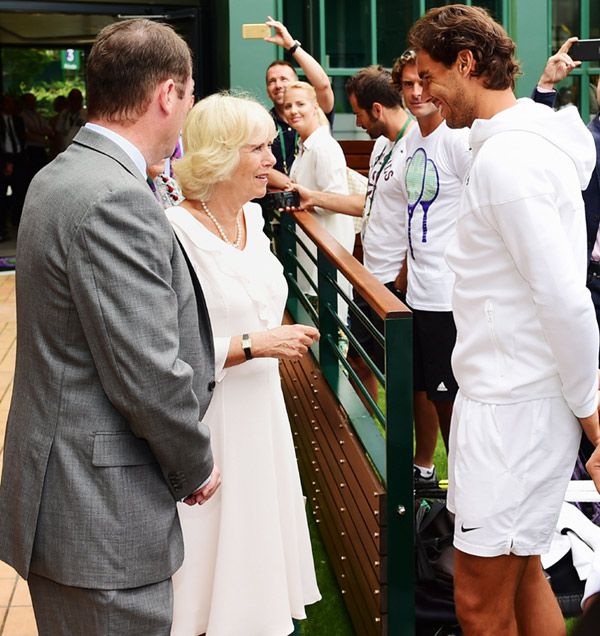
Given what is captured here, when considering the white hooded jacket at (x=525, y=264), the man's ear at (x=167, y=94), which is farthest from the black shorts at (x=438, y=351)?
the man's ear at (x=167, y=94)

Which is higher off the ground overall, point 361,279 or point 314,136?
point 314,136

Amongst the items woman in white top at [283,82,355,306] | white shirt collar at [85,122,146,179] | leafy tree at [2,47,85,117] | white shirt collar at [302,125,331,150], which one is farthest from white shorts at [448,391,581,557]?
leafy tree at [2,47,85,117]

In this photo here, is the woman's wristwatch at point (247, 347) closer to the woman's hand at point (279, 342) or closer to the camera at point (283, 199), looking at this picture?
the woman's hand at point (279, 342)

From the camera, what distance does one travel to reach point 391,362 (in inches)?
114

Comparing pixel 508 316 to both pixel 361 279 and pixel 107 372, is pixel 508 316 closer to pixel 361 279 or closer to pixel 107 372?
pixel 361 279

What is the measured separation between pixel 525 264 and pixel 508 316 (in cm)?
16

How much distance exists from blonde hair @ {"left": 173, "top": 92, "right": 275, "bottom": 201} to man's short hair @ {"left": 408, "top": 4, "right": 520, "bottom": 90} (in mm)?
652

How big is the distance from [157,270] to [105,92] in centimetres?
42

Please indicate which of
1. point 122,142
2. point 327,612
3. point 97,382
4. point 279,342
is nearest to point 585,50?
point 279,342

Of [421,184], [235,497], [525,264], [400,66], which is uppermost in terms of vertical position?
[400,66]

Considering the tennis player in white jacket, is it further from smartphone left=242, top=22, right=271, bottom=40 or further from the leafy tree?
the leafy tree

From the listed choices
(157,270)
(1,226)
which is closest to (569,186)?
(157,270)

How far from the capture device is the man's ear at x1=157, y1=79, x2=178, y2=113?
2189 mm

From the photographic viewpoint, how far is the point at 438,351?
4.40 m
